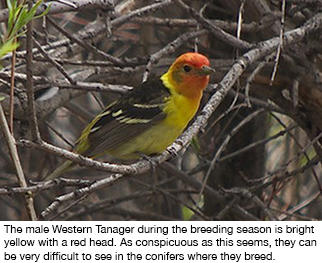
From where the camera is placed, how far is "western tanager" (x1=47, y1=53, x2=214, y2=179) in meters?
4.02

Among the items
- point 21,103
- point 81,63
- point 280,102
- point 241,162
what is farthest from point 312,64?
Answer: point 21,103

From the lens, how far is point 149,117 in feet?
13.4

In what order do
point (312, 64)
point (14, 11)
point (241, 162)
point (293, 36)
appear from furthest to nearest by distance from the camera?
1. point (241, 162)
2. point (312, 64)
3. point (293, 36)
4. point (14, 11)

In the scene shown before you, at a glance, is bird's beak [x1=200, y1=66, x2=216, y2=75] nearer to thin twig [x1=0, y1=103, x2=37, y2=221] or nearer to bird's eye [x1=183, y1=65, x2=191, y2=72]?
bird's eye [x1=183, y1=65, x2=191, y2=72]

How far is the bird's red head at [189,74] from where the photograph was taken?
387 centimetres

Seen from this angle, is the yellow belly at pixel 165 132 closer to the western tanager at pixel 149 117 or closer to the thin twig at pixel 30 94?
the western tanager at pixel 149 117

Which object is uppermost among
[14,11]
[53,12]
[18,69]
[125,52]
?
[125,52]

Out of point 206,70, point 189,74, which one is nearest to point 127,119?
point 189,74

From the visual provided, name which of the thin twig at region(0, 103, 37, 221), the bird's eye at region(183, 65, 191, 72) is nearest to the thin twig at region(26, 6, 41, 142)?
the thin twig at region(0, 103, 37, 221)

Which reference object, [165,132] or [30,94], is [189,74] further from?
[30,94]

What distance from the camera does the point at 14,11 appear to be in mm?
2035

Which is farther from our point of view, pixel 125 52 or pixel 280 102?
pixel 125 52

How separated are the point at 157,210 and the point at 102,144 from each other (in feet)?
5.08

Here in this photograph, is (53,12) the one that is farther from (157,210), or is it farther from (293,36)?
(157,210)
